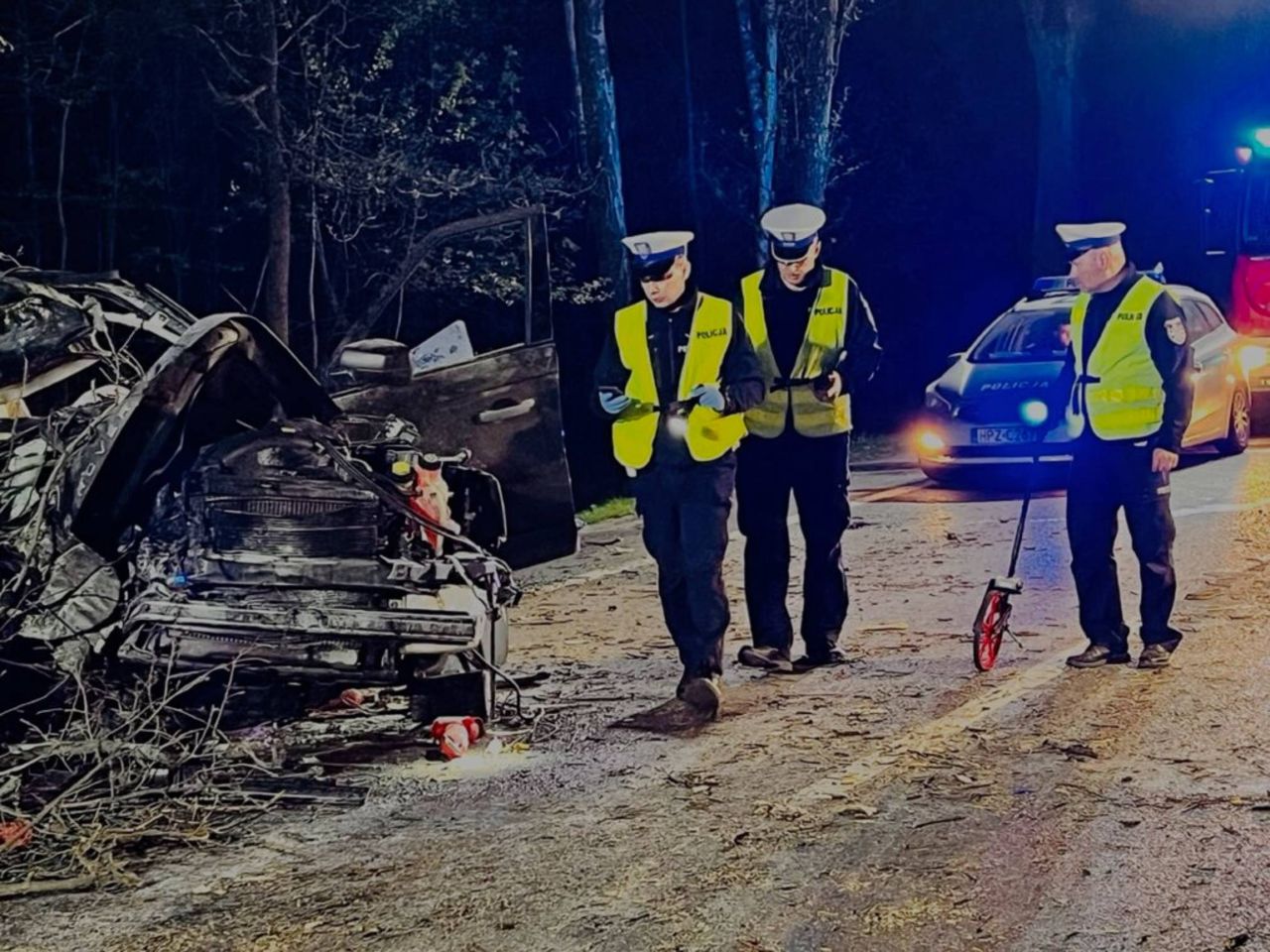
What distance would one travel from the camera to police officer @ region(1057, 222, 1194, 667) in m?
6.44

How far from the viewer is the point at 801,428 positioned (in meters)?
6.80

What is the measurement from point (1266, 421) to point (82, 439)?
40.7 ft

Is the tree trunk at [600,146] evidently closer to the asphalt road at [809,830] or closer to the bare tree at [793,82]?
the bare tree at [793,82]

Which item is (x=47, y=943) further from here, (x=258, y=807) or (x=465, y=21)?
(x=465, y=21)

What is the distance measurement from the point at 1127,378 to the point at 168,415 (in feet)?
11.7

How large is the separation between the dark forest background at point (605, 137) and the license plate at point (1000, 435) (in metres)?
5.59

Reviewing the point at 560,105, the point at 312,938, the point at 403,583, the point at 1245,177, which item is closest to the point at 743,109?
the point at 560,105

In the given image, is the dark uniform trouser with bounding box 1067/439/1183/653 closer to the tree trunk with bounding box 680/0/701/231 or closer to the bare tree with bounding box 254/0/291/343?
the bare tree with bounding box 254/0/291/343

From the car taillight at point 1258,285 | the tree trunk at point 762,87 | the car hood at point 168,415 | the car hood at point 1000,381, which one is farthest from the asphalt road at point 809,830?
the tree trunk at point 762,87

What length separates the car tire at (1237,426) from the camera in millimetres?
13594

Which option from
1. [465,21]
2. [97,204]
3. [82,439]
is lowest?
[82,439]

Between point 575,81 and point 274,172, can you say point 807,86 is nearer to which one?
point 575,81

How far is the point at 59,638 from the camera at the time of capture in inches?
205

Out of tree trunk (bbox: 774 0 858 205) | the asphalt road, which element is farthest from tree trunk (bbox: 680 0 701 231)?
the asphalt road
